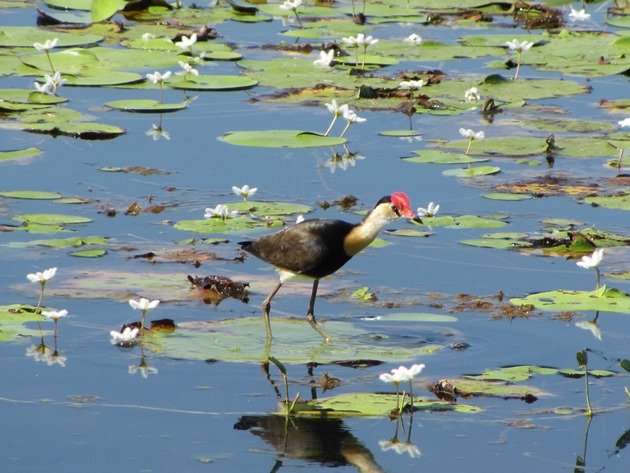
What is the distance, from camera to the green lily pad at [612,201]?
9992mm

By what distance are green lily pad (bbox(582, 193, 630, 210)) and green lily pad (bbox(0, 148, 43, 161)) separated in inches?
166

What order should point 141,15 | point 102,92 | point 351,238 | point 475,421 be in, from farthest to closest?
point 141,15
point 102,92
point 351,238
point 475,421

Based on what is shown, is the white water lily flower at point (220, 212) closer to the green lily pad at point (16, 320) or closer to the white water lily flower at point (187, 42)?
Answer: the green lily pad at point (16, 320)

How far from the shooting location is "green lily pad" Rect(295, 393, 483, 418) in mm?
6422

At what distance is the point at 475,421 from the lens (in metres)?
6.45

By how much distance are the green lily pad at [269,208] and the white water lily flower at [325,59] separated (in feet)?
15.3

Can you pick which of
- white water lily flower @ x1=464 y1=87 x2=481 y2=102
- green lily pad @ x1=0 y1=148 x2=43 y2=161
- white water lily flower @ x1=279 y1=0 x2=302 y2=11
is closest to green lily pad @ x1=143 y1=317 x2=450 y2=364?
green lily pad @ x1=0 y1=148 x2=43 y2=161

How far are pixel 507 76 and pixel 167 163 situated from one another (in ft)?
16.4

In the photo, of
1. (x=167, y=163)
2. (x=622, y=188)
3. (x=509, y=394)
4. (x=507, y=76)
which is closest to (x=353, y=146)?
(x=167, y=163)

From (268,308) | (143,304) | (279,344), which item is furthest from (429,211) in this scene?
(143,304)

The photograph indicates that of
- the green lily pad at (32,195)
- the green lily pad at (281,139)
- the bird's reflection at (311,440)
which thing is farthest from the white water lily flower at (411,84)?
the bird's reflection at (311,440)

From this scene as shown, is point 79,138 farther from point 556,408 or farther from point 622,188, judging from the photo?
point 556,408

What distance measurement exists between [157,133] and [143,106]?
2.22ft

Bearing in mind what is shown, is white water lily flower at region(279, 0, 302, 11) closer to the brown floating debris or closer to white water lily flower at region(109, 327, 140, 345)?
the brown floating debris
